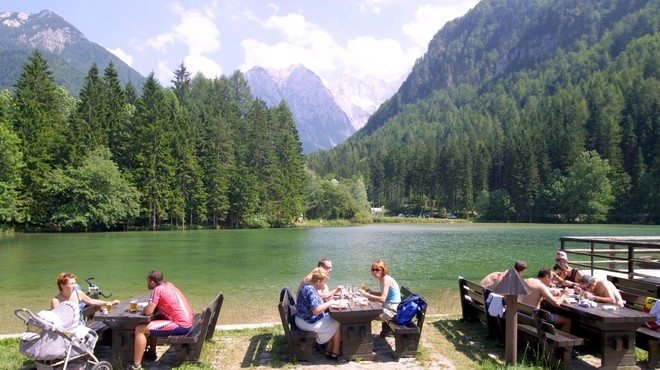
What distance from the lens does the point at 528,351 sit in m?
8.24

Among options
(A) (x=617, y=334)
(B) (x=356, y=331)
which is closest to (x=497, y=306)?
(A) (x=617, y=334)

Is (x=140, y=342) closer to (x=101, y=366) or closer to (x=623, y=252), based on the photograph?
(x=101, y=366)

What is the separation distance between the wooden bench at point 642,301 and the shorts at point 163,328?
7.54 meters

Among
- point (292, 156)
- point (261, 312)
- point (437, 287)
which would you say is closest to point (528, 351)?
point (261, 312)

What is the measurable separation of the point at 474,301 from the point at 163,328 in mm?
6357

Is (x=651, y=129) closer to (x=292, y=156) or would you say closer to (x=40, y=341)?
(x=292, y=156)

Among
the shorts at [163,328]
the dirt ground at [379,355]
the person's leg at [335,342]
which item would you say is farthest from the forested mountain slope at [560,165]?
the shorts at [163,328]

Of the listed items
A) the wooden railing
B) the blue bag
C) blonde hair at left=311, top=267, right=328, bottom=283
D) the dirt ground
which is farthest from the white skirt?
the wooden railing

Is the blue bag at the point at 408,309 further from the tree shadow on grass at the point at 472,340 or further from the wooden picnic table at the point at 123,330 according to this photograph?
the wooden picnic table at the point at 123,330

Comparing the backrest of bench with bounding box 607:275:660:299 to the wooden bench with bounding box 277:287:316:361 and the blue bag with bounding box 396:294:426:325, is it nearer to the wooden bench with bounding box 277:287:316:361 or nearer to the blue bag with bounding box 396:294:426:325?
the blue bag with bounding box 396:294:426:325

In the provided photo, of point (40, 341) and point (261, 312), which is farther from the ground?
point (40, 341)

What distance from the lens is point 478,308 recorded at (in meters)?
9.77

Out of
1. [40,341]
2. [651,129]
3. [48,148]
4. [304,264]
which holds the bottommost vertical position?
[304,264]

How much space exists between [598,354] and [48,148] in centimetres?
6248
